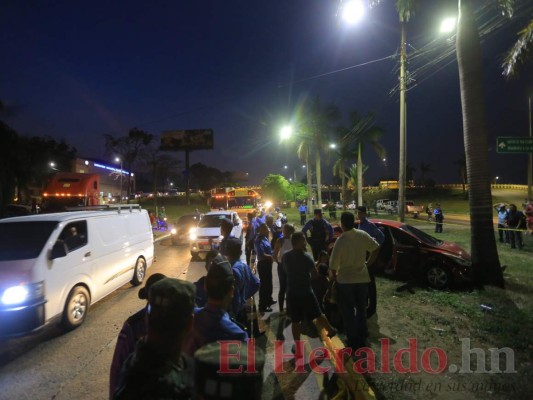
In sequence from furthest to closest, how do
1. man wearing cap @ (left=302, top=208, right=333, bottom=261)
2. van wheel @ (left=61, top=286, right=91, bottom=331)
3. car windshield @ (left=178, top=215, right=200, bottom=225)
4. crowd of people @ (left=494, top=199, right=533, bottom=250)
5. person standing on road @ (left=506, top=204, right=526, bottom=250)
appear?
car windshield @ (left=178, top=215, right=200, bottom=225) < person standing on road @ (left=506, top=204, right=526, bottom=250) < crowd of people @ (left=494, top=199, right=533, bottom=250) < man wearing cap @ (left=302, top=208, right=333, bottom=261) < van wheel @ (left=61, top=286, right=91, bottom=331)

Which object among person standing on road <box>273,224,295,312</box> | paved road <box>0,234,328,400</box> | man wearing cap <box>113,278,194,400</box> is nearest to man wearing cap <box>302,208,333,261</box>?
person standing on road <box>273,224,295,312</box>

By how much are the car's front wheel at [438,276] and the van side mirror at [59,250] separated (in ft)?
25.0

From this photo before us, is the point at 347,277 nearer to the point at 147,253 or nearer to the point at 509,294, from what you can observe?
the point at 509,294

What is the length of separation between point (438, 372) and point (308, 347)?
5.75 feet

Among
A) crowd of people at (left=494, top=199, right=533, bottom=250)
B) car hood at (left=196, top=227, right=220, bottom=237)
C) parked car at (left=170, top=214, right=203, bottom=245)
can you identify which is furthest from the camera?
parked car at (left=170, top=214, right=203, bottom=245)

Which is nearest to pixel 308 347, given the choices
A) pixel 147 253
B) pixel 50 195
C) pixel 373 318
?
pixel 373 318

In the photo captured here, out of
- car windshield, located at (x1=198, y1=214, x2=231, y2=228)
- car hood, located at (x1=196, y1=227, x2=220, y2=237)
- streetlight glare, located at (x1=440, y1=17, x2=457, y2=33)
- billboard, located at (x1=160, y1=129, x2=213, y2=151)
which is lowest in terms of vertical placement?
car hood, located at (x1=196, y1=227, x2=220, y2=237)

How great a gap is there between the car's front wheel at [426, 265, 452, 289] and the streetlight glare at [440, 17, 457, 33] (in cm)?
870

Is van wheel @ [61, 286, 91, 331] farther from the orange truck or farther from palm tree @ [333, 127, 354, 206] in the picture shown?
palm tree @ [333, 127, 354, 206]

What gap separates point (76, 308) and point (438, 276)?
7.61 m

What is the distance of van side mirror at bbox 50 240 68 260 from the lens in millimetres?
5730

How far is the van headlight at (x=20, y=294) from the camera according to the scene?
5.01 metres

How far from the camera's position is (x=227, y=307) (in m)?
2.83

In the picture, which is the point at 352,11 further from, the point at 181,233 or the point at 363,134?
the point at 363,134
